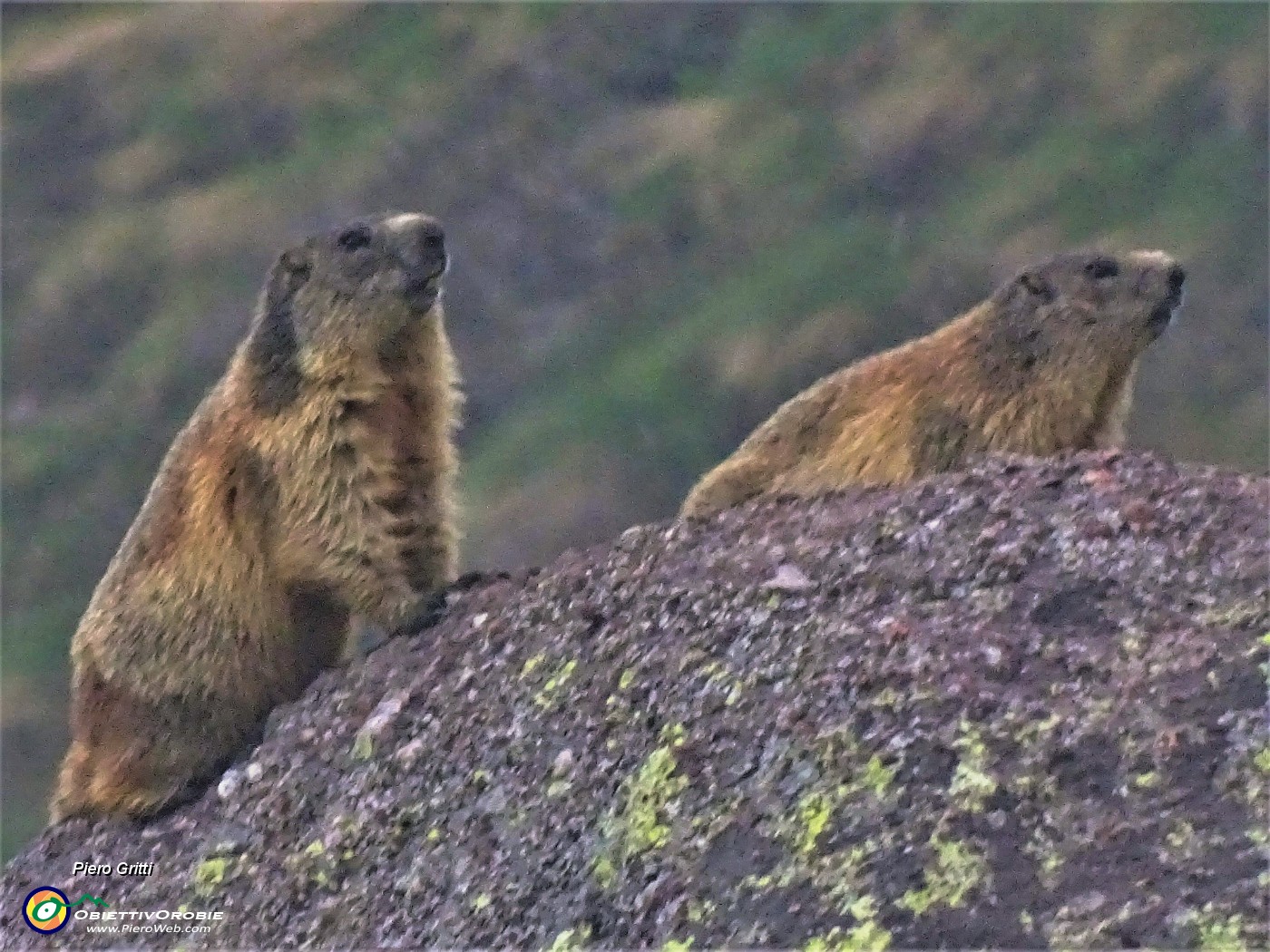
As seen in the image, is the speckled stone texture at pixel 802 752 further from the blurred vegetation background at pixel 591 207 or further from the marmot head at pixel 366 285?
the blurred vegetation background at pixel 591 207

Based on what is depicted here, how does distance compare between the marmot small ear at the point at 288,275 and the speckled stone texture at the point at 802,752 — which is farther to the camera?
the marmot small ear at the point at 288,275

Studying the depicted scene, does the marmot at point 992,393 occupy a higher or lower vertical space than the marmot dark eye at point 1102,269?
lower

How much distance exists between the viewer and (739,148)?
146 ft

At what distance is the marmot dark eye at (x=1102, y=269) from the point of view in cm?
1015

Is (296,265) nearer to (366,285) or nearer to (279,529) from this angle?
(366,285)

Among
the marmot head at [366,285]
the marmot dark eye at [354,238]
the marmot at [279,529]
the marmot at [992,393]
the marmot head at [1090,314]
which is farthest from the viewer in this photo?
the marmot head at [1090,314]

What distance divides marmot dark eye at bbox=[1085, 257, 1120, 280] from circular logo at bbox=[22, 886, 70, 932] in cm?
540

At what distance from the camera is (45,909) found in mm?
8492

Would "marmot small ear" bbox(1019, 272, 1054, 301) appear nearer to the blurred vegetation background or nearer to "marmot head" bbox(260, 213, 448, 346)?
"marmot head" bbox(260, 213, 448, 346)

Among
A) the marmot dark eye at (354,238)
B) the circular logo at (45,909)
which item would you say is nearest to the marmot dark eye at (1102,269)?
the marmot dark eye at (354,238)

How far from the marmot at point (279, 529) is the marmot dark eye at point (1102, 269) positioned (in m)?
3.08

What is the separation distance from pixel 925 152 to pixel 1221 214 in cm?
801

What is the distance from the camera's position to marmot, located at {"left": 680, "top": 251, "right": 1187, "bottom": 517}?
9.90 metres

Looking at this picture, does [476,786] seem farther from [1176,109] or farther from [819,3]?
[819,3]
